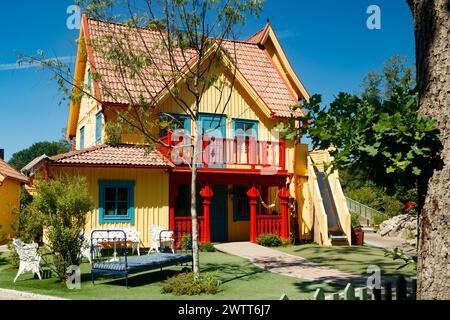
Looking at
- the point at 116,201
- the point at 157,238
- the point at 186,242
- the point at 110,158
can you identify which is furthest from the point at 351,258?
the point at 110,158

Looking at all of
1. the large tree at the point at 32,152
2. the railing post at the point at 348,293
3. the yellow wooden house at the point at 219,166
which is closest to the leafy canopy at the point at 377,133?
the railing post at the point at 348,293

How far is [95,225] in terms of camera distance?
1744cm

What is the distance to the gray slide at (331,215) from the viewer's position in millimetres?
19775

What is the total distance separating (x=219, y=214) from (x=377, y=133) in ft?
54.1

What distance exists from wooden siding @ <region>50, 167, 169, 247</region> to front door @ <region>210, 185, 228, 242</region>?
3.02 m

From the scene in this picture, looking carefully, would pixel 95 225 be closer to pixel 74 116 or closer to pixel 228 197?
pixel 228 197

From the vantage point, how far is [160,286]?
10.8 m

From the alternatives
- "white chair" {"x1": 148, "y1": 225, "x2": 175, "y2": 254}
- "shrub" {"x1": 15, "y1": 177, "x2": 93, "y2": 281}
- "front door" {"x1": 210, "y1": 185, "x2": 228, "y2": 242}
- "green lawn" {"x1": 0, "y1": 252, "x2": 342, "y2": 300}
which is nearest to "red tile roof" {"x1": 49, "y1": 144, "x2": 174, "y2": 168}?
"white chair" {"x1": 148, "y1": 225, "x2": 175, "y2": 254}

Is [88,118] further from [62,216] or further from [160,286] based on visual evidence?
[160,286]

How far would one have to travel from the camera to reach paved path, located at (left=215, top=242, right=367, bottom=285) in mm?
11953

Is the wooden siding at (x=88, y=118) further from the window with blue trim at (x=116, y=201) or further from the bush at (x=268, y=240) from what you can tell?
the bush at (x=268, y=240)

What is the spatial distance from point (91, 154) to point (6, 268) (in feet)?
16.9
